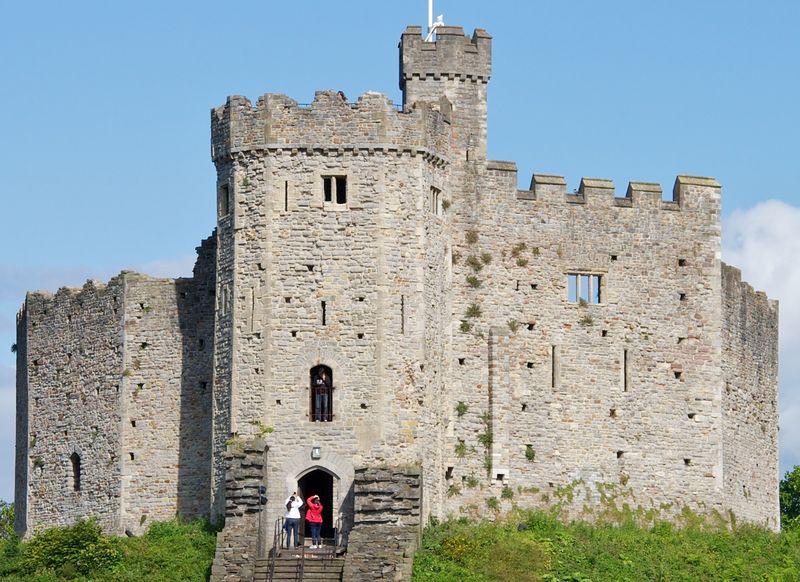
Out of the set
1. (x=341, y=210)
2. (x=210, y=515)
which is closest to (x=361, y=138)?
(x=341, y=210)

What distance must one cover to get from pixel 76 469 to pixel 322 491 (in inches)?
388

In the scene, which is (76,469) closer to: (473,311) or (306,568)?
(306,568)

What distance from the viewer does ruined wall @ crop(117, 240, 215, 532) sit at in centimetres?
7194

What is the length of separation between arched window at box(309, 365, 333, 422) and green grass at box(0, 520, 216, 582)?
14.1 feet

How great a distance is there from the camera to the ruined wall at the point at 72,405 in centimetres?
7319

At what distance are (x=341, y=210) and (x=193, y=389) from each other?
26.3 feet

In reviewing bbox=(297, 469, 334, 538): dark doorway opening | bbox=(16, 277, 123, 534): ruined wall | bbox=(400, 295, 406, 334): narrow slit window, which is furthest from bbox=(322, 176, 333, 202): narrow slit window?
bbox=(16, 277, 123, 534): ruined wall

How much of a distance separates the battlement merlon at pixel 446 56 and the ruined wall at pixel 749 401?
9.43 meters

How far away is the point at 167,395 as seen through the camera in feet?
238

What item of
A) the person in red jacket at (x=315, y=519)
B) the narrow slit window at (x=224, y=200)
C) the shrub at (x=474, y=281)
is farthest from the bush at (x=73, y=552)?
the shrub at (x=474, y=281)

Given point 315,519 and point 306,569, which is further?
point 315,519

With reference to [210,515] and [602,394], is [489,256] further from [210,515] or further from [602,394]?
[210,515]

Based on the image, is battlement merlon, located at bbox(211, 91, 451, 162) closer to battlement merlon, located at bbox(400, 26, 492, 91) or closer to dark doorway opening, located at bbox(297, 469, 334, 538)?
battlement merlon, located at bbox(400, 26, 492, 91)

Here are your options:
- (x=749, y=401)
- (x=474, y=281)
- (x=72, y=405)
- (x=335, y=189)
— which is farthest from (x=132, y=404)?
(x=749, y=401)
